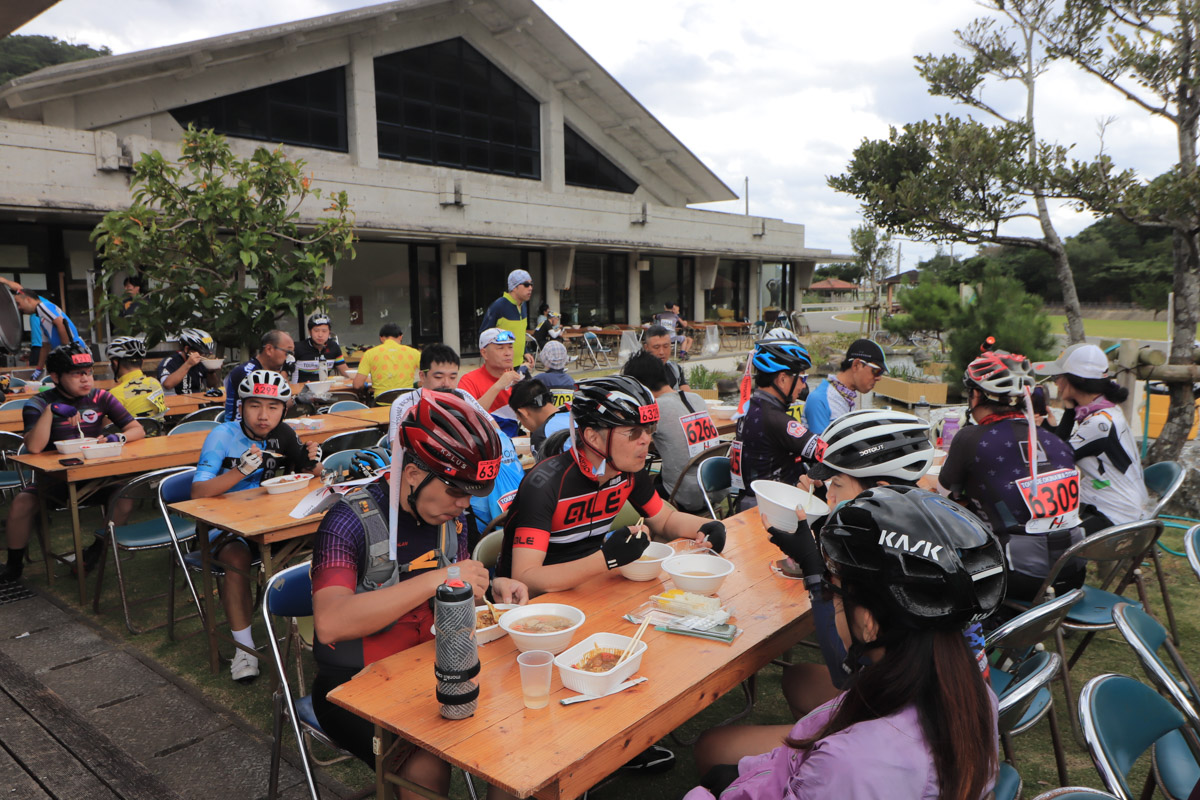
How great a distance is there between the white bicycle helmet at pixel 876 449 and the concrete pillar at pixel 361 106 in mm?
16027

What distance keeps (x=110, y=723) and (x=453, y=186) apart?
46.7 ft

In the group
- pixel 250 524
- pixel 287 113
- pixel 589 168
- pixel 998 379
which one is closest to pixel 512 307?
pixel 250 524

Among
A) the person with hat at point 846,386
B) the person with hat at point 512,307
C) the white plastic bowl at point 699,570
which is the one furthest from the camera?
the person with hat at point 512,307

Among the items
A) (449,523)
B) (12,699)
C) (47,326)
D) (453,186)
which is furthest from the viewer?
(453,186)

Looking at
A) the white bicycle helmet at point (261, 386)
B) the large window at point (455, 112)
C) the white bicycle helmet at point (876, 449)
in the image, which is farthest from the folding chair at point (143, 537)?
the large window at point (455, 112)

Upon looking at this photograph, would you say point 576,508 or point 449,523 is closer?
point 449,523

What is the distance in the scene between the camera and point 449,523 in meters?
2.51

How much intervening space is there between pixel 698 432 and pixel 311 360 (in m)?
5.86

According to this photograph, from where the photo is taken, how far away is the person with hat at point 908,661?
4.46ft

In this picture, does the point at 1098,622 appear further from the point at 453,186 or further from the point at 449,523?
the point at 453,186

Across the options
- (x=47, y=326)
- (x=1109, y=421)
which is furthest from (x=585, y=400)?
(x=47, y=326)

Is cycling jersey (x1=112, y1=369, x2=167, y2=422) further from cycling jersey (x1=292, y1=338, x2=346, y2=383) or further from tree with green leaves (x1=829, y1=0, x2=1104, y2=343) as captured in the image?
tree with green leaves (x1=829, y1=0, x2=1104, y2=343)

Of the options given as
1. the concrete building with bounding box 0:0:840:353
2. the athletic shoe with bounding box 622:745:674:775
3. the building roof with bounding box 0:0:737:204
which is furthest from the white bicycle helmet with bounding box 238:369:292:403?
the building roof with bounding box 0:0:737:204

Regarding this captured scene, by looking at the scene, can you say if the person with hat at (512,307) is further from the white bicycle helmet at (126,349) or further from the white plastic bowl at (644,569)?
the white plastic bowl at (644,569)
